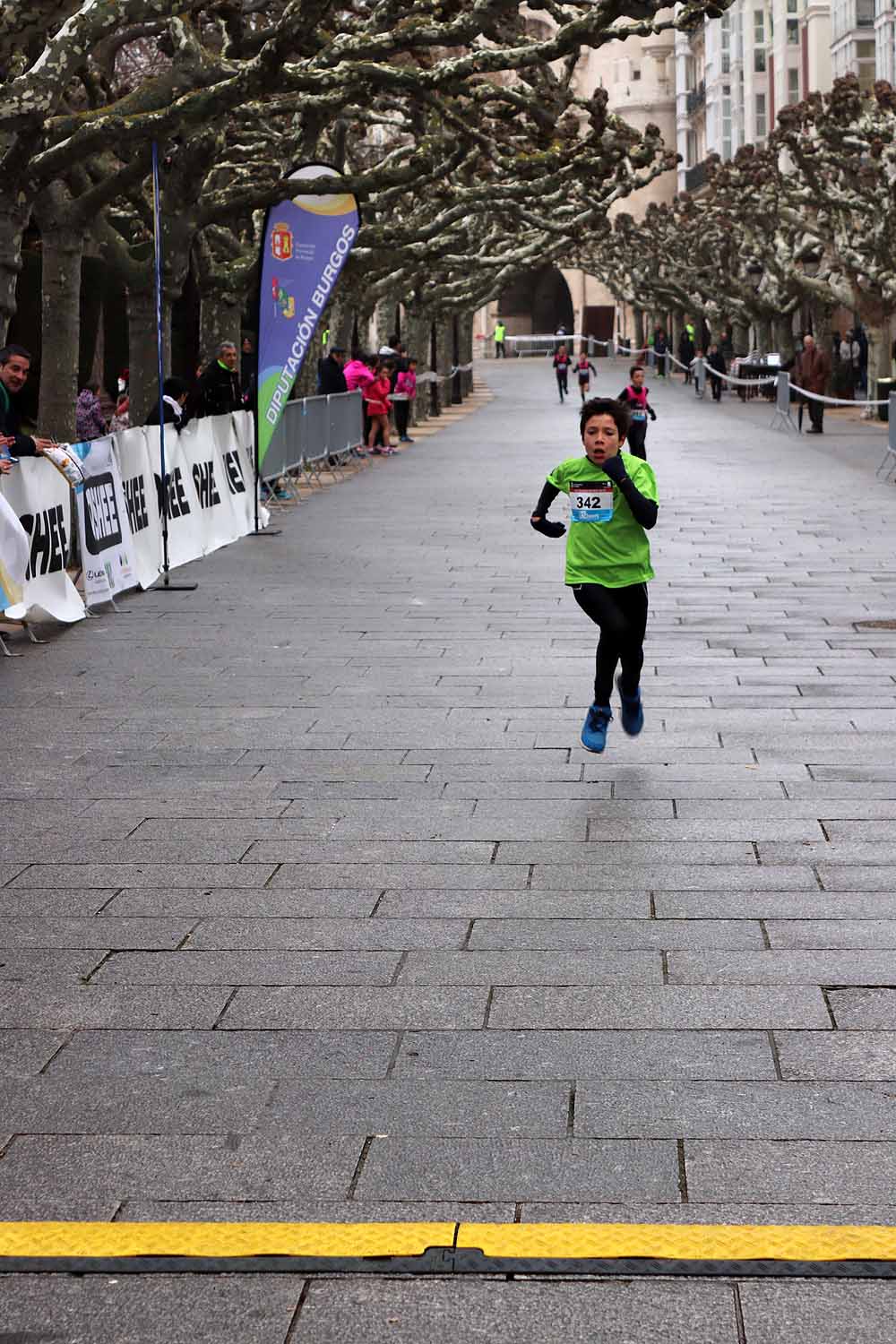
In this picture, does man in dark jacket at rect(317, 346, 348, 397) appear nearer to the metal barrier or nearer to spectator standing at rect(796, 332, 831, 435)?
the metal barrier

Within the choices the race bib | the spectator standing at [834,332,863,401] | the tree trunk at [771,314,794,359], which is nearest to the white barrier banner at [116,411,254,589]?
the race bib

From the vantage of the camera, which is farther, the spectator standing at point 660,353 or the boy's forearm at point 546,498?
the spectator standing at point 660,353

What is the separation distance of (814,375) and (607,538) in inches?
1215

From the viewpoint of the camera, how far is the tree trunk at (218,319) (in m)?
29.3

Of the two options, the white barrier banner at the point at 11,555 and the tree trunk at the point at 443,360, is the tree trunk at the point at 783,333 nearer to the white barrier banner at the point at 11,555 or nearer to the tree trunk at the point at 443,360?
the tree trunk at the point at 443,360

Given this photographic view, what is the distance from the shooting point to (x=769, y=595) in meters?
14.5

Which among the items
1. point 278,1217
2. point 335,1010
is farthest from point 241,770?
point 278,1217

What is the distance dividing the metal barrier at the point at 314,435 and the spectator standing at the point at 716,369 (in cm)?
2698

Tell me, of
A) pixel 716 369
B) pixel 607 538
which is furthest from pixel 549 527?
pixel 716 369

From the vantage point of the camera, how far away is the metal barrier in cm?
2475

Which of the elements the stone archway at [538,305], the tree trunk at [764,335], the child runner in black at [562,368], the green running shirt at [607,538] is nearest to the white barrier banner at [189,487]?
the green running shirt at [607,538]

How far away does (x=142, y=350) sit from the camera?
79.4ft

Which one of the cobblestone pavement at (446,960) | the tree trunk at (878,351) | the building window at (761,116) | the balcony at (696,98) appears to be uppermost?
the balcony at (696,98)

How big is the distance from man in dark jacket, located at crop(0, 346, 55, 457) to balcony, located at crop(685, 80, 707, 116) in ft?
296
